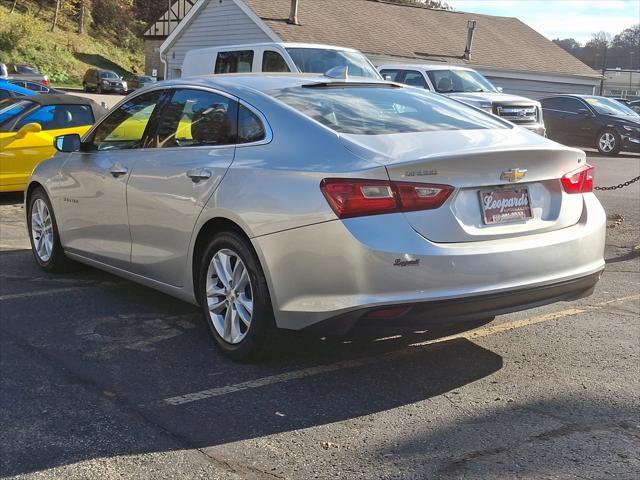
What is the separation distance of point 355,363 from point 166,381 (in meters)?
1.08

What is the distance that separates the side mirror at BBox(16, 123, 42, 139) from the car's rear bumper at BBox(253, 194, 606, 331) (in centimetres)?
710

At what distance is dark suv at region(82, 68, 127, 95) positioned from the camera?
163ft

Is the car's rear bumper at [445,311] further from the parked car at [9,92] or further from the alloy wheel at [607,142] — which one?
the alloy wheel at [607,142]

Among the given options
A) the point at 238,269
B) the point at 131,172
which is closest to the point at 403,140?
the point at 238,269

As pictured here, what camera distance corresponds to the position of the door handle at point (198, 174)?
14.6 ft

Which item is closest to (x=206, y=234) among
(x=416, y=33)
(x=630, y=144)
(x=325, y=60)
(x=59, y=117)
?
(x=59, y=117)

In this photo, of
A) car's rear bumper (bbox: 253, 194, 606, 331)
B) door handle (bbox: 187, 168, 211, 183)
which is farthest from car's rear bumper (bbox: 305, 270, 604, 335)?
door handle (bbox: 187, 168, 211, 183)

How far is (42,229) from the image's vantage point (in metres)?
6.56

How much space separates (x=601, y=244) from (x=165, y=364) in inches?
103

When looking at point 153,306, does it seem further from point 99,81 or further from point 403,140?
point 99,81

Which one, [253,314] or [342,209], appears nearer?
[342,209]

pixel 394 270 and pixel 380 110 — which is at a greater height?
pixel 380 110

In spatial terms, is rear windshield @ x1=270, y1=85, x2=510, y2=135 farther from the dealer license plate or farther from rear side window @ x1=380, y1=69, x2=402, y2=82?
rear side window @ x1=380, y1=69, x2=402, y2=82

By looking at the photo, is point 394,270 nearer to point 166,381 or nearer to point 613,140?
point 166,381
